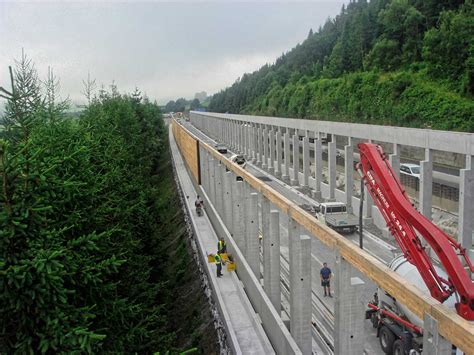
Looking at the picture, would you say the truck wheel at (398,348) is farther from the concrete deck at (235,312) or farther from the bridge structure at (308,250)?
the concrete deck at (235,312)

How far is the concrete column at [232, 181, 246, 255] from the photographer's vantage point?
15.5m

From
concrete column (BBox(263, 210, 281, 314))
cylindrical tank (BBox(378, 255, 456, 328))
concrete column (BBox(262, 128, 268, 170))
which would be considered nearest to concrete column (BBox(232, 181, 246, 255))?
concrete column (BBox(263, 210, 281, 314))

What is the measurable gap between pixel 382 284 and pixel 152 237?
15.0 metres

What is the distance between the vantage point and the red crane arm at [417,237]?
9070mm

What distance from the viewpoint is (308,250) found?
9.35 m

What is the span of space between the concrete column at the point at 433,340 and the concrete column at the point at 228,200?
1154cm

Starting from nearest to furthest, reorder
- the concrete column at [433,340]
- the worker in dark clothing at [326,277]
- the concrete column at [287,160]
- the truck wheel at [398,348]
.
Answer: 1. the concrete column at [433,340]
2. the truck wheel at [398,348]
3. the worker in dark clothing at [326,277]
4. the concrete column at [287,160]

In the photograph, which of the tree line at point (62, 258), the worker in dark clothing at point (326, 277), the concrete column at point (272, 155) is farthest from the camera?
the concrete column at point (272, 155)

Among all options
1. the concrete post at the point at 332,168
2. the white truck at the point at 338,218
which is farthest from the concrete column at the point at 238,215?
the concrete post at the point at 332,168

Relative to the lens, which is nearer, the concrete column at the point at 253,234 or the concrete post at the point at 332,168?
the concrete column at the point at 253,234

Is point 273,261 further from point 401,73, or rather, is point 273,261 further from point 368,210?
point 401,73

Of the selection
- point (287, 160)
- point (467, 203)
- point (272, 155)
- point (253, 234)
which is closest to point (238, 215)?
point (253, 234)

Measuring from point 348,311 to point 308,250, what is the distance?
1.99 m

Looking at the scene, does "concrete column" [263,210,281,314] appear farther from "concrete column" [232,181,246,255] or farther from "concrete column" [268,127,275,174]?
"concrete column" [268,127,275,174]
